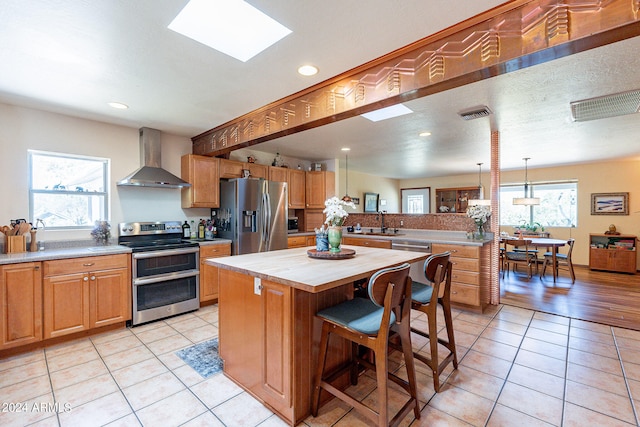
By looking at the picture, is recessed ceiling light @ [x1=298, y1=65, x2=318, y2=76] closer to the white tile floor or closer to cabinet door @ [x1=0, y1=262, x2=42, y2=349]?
the white tile floor

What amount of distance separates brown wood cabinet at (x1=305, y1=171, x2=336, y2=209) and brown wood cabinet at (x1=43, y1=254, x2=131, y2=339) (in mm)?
3156

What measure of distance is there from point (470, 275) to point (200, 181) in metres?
3.91

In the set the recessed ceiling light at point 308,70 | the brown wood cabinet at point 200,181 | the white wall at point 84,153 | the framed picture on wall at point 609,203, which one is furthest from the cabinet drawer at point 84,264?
the framed picture on wall at point 609,203

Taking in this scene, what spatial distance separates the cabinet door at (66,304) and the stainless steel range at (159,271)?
0.43 m

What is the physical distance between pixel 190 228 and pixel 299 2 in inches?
141

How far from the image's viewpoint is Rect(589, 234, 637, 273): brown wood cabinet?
5.64 m

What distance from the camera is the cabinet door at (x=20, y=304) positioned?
2.48 metres

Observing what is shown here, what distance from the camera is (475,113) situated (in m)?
3.12

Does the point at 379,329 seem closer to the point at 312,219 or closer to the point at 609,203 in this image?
the point at 312,219

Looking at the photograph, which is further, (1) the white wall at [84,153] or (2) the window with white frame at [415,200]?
(2) the window with white frame at [415,200]

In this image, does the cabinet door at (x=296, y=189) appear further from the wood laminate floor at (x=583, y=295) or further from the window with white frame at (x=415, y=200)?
the window with white frame at (x=415, y=200)

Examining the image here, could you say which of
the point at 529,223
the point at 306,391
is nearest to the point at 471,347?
the point at 306,391

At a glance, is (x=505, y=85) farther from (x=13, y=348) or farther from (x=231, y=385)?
(x=13, y=348)

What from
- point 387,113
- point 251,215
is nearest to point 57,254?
point 251,215
